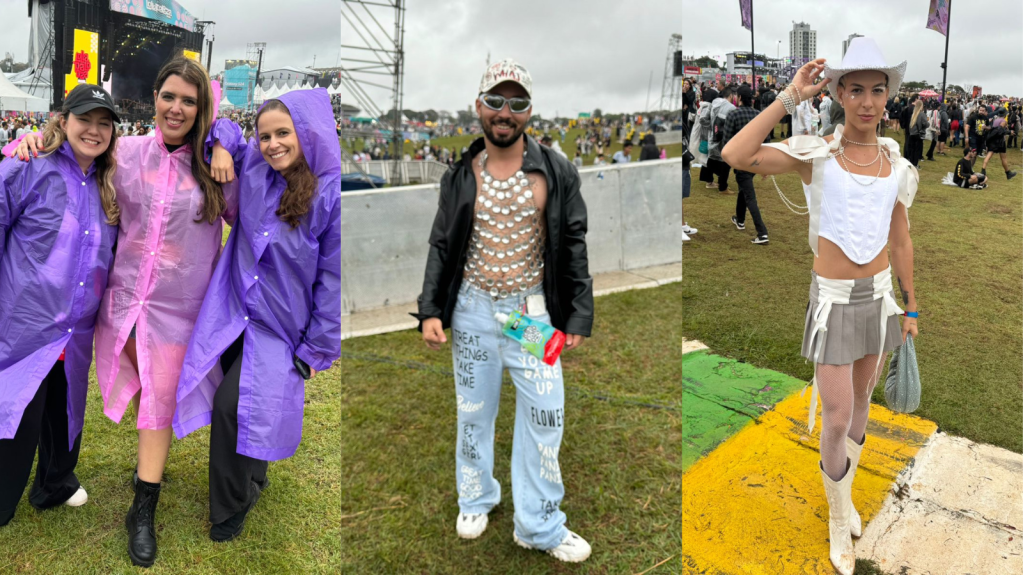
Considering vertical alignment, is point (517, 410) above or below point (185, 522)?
above

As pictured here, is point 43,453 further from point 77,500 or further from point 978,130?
point 978,130

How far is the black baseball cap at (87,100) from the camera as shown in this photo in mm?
2512

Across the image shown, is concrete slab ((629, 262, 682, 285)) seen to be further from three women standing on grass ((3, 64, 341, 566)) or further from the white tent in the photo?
the white tent

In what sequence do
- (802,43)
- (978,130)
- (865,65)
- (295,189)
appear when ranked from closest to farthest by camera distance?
(865,65), (802,43), (978,130), (295,189)

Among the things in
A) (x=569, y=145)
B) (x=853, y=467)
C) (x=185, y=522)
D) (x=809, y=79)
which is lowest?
(x=185, y=522)

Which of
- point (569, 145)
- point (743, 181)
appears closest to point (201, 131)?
point (743, 181)

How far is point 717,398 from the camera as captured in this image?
2791mm

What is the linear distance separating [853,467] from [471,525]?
149cm

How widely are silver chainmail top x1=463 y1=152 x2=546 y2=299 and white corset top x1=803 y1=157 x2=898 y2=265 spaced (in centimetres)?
94

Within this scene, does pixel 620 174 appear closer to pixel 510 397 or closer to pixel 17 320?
pixel 510 397

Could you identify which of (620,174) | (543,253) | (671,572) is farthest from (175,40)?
(620,174)

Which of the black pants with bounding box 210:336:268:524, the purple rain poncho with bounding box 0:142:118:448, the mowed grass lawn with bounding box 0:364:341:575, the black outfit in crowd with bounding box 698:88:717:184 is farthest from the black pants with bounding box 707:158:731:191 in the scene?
the purple rain poncho with bounding box 0:142:118:448

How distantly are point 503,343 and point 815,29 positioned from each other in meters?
1.44

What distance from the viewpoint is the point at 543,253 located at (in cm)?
247
